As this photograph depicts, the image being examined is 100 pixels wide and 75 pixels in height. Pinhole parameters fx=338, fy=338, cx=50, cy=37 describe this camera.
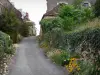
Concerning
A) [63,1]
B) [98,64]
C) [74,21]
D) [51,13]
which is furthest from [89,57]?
[63,1]

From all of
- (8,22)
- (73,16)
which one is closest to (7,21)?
(8,22)

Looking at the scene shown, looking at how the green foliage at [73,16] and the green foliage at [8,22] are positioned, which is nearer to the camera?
the green foliage at [73,16]

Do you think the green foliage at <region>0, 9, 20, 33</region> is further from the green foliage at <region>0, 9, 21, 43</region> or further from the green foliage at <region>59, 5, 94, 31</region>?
the green foliage at <region>59, 5, 94, 31</region>

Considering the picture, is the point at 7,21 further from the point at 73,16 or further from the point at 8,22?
the point at 73,16

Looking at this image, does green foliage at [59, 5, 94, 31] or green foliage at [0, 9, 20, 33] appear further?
green foliage at [0, 9, 20, 33]

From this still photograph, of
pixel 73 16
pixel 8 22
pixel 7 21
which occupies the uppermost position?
pixel 73 16

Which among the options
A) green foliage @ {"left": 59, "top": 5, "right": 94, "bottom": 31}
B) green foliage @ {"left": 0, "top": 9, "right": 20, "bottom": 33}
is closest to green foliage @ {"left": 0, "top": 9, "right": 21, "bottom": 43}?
green foliage @ {"left": 0, "top": 9, "right": 20, "bottom": 33}

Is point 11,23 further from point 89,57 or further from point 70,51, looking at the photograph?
point 89,57

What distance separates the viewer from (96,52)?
1533 cm

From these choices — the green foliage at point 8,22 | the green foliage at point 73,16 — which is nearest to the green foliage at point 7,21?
the green foliage at point 8,22

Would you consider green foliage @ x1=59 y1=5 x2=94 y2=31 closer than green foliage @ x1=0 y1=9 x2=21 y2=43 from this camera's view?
Yes

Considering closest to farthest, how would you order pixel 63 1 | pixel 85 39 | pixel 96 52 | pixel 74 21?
pixel 96 52
pixel 85 39
pixel 74 21
pixel 63 1

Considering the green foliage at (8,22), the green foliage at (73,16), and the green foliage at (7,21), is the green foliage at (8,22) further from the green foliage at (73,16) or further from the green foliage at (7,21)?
the green foliage at (73,16)

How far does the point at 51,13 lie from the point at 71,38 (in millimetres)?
31691
